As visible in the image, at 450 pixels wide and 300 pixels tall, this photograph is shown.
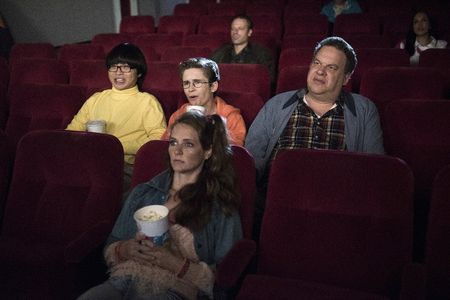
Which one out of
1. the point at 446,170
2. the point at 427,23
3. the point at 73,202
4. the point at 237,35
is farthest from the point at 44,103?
the point at 427,23

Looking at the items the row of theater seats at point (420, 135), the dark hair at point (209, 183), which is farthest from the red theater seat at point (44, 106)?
the dark hair at point (209, 183)

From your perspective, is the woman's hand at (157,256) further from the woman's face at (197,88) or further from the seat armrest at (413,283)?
the woman's face at (197,88)

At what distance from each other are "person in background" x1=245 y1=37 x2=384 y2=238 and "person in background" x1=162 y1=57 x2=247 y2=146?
2.9 inches

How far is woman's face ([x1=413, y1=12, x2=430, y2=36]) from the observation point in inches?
110

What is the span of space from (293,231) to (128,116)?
3.24ft

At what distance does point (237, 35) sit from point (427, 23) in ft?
4.22

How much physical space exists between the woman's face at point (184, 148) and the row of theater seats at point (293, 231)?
0.12 metres

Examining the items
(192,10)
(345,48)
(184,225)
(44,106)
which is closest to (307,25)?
(192,10)

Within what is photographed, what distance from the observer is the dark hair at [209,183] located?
1.03m

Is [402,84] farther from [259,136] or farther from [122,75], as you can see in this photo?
[122,75]

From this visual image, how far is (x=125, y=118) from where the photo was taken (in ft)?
5.83

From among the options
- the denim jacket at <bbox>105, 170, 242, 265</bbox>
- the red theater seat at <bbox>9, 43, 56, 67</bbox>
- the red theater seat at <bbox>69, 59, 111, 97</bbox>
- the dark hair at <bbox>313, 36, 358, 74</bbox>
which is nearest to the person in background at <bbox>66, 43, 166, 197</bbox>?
the red theater seat at <bbox>69, 59, 111, 97</bbox>

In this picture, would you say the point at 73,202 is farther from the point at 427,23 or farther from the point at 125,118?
the point at 427,23

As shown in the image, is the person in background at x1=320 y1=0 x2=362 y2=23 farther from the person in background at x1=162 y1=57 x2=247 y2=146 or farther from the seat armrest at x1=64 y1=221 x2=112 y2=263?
the seat armrest at x1=64 y1=221 x2=112 y2=263
